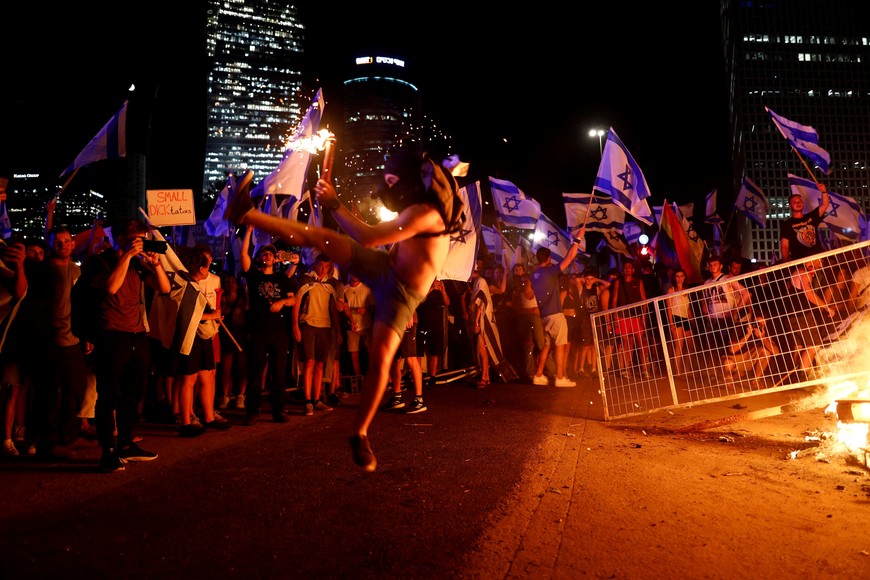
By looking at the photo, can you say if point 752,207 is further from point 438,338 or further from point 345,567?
point 345,567

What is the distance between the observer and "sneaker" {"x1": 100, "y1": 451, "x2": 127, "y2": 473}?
5.20m

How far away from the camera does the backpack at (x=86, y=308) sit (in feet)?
17.5

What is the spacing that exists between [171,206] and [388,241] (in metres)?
6.47

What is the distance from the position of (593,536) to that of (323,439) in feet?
12.2

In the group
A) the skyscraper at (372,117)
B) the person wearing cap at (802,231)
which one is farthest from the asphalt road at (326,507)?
the skyscraper at (372,117)

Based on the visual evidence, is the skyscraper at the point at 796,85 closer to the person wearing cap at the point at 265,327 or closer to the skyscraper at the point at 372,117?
the skyscraper at the point at 372,117

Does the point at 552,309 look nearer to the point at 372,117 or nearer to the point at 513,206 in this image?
the point at 513,206

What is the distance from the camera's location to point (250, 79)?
69688mm

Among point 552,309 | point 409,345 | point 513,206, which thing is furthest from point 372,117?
point 409,345

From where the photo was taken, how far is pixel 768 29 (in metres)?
49.7

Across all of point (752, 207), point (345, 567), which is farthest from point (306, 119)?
point (752, 207)

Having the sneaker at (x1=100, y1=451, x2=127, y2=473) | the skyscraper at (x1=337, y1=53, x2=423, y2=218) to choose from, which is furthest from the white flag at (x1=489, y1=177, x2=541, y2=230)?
the skyscraper at (x1=337, y1=53, x2=423, y2=218)

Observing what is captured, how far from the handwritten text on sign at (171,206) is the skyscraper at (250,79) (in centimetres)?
6187

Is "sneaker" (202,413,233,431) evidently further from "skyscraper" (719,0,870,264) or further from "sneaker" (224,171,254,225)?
"skyscraper" (719,0,870,264)
